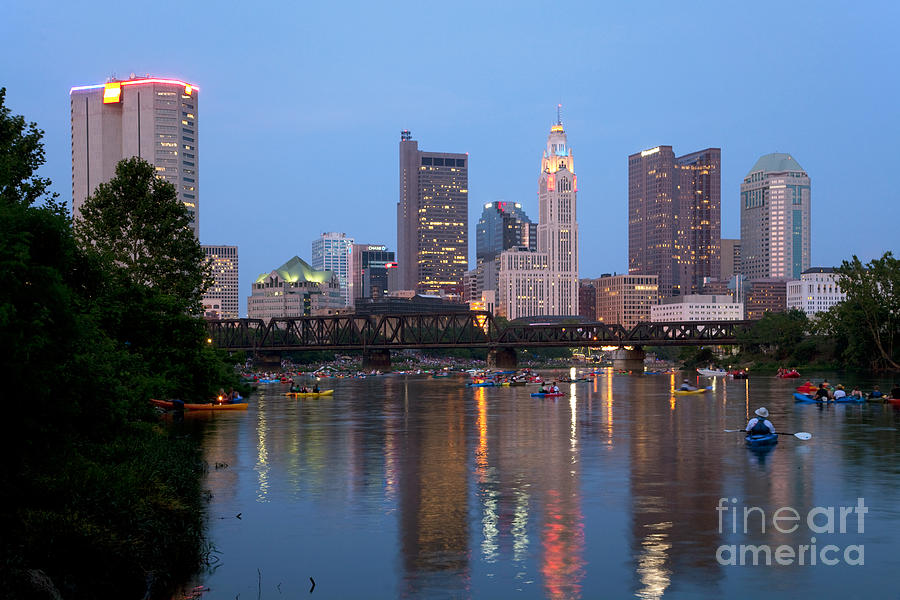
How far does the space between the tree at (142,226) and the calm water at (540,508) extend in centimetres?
1192

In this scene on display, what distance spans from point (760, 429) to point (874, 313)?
10918 centimetres

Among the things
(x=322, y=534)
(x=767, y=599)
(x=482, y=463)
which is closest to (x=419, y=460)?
(x=482, y=463)

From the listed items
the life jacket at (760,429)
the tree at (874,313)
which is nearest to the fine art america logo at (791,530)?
the life jacket at (760,429)

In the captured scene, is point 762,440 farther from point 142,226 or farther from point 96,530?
point 142,226

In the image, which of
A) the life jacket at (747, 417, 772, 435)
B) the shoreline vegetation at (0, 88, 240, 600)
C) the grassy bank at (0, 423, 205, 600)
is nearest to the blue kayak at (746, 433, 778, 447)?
the life jacket at (747, 417, 772, 435)

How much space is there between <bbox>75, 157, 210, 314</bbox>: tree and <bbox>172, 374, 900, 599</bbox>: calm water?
39.1ft


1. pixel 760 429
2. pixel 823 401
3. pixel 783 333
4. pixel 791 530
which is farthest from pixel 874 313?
pixel 791 530

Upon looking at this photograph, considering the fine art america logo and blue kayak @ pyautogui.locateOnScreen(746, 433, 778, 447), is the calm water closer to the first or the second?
the fine art america logo

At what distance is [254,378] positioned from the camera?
7082 inches

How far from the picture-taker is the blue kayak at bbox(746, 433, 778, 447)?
53.4m

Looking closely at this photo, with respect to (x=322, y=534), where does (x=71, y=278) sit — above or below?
above

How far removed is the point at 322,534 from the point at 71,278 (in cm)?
1211

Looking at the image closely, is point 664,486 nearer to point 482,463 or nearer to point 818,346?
point 482,463

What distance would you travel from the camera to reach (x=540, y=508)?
116 feet
